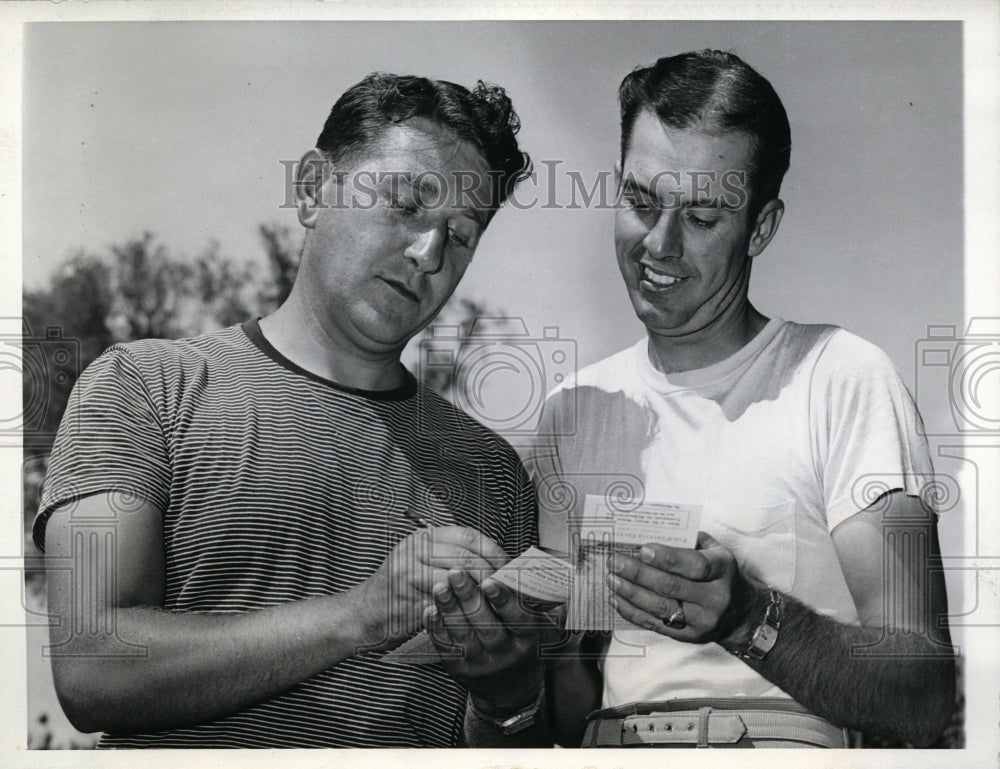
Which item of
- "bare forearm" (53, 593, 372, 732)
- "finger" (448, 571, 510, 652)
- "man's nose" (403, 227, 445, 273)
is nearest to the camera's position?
"bare forearm" (53, 593, 372, 732)

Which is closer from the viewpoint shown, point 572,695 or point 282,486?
point 282,486

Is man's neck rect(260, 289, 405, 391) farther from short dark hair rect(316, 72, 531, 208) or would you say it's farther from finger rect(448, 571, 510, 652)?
finger rect(448, 571, 510, 652)

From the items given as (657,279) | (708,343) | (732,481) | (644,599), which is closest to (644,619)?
(644,599)

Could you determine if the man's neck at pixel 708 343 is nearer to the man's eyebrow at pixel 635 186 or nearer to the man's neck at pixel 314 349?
the man's eyebrow at pixel 635 186

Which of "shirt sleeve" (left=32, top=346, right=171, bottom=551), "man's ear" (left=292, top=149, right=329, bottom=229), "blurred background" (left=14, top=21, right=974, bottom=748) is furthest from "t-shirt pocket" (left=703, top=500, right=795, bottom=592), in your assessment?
"shirt sleeve" (left=32, top=346, right=171, bottom=551)

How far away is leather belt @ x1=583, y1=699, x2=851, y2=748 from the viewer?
3518 millimetres

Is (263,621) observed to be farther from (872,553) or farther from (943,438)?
(943,438)

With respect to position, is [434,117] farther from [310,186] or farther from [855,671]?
[855,671]

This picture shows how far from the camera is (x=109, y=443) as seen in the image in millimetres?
3457

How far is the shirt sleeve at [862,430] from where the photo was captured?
3.53m

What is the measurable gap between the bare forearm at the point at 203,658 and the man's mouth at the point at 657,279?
1.32 meters

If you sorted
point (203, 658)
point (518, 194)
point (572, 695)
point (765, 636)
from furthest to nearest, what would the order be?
point (518, 194)
point (572, 695)
point (765, 636)
point (203, 658)

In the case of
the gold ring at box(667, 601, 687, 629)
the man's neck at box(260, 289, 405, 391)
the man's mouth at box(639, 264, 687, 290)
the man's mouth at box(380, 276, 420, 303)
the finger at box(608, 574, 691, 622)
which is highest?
the man's mouth at box(639, 264, 687, 290)

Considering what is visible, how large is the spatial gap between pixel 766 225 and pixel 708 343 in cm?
41
